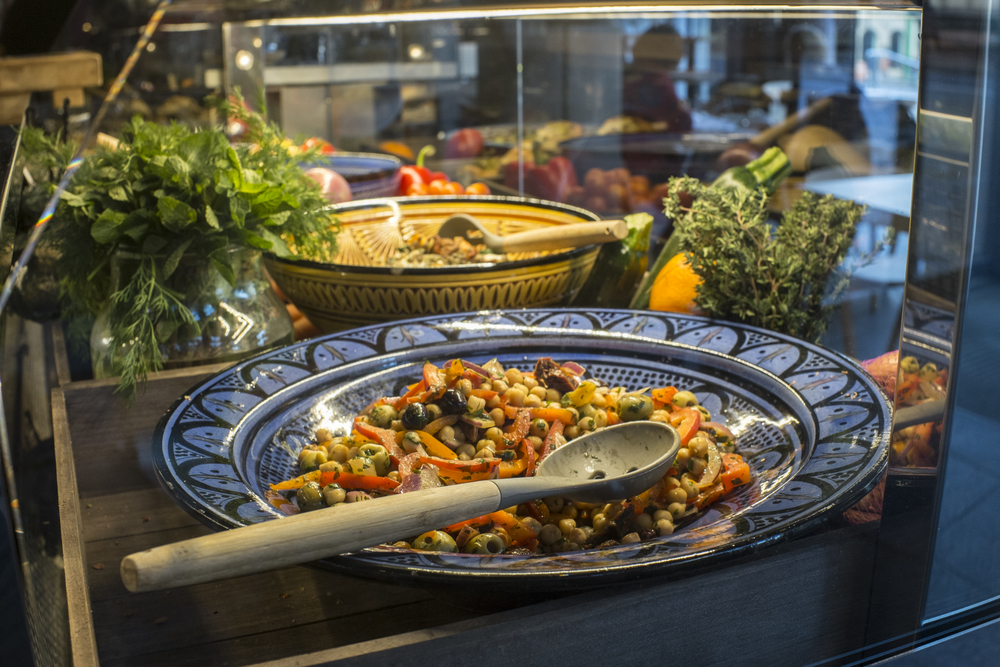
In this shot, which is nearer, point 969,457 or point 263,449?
point 969,457

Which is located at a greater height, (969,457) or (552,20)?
(552,20)

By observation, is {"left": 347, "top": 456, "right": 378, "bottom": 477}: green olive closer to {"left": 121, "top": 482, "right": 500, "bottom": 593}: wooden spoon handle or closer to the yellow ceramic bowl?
{"left": 121, "top": 482, "right": 500, "bottom": 593}: wooden spoon handle

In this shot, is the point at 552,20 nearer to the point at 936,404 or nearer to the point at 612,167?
the point at 612,167

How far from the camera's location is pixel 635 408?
708mm

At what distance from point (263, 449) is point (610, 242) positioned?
2.02 feet

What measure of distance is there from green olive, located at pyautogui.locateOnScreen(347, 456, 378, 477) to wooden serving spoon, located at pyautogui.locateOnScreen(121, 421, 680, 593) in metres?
0.13

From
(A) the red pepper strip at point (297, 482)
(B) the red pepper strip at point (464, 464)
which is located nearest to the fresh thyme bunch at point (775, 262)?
(B) the red pepper strip at point (464, 464)

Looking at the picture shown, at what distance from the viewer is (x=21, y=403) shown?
0.59 metres

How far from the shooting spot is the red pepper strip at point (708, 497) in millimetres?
613

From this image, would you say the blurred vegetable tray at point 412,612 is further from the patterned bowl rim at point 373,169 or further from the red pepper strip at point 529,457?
the patterned bowl rim at point 373,169

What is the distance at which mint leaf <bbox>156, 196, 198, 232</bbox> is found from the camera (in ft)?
2.48

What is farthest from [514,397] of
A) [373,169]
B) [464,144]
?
[464,144]

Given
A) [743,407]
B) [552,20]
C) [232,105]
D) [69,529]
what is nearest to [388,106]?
[552,20]

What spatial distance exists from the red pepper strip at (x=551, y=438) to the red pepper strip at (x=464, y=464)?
0.04 metres
